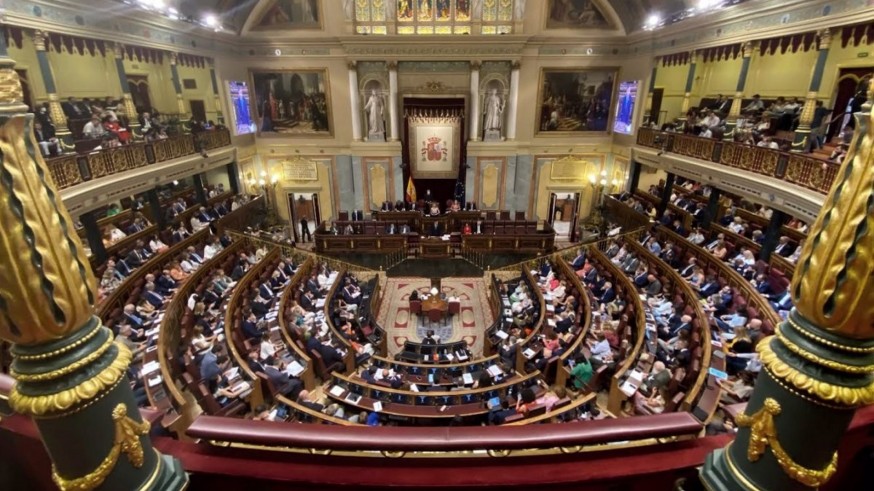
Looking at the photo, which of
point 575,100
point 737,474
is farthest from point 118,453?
point 575,100

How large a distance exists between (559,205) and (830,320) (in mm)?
19618

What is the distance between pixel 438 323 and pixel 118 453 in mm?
11011

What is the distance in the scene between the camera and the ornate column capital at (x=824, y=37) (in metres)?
9.63

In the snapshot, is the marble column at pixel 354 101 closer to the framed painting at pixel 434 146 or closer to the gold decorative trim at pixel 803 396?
the framed painting at pixel 434 146

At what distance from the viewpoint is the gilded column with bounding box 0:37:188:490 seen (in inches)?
54.4

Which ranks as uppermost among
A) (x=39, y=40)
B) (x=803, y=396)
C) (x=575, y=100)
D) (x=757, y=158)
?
(x=39, y=40)

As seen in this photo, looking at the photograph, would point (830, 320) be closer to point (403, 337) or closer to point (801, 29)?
point (403, 337)

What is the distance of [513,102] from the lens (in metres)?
18.5

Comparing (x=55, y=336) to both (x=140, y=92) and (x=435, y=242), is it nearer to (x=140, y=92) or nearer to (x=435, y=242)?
(x=435, y=242)

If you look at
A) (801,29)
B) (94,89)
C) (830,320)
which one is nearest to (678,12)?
(801,29)

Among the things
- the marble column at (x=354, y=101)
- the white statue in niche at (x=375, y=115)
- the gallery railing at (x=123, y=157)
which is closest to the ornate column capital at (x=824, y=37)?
the white statue in niche at (x=375, y=115)

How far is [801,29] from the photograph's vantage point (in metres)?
10.2

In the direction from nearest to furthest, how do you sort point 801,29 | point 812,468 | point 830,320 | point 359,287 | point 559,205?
point 830,320
point 812,468
point 801,29
point 359,287
point 559,205

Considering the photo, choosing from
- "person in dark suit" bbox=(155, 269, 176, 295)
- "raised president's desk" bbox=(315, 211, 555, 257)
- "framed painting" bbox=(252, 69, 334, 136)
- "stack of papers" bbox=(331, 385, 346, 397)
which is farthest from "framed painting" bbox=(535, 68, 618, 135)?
"person in dark suit" bbox=(155, 269, 176, 295)
